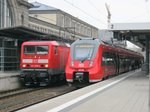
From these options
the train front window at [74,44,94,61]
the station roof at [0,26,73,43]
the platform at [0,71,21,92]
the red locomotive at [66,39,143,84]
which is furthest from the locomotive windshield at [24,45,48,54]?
the train front window at [74,44,94,61]

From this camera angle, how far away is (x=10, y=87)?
2525 cm

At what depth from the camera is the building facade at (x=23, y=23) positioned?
104 ft

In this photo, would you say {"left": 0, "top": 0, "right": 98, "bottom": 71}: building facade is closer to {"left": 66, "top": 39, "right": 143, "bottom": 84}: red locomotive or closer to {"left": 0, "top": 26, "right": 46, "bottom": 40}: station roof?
{"left": 0, "top": 26, "right": 46, "bottom": 40}: station roof

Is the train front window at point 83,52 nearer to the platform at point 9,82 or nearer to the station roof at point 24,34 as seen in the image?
the station roof at point 24,34

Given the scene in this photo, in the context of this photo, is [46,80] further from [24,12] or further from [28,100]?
[24,12]

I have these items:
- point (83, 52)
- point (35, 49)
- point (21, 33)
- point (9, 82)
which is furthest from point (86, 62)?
point (21, 33)

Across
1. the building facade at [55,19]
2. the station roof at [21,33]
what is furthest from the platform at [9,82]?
the building facade at [55,19]

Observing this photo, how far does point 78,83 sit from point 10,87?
4327mm

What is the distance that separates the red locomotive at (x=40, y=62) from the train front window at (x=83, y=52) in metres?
2.04

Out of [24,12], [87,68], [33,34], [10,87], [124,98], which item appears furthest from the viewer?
[24,12]

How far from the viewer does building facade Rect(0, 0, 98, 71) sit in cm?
3178

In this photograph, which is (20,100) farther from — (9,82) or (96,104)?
(96,104)

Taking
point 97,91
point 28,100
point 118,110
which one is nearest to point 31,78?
point 28,100

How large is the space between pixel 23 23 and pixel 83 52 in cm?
3203
